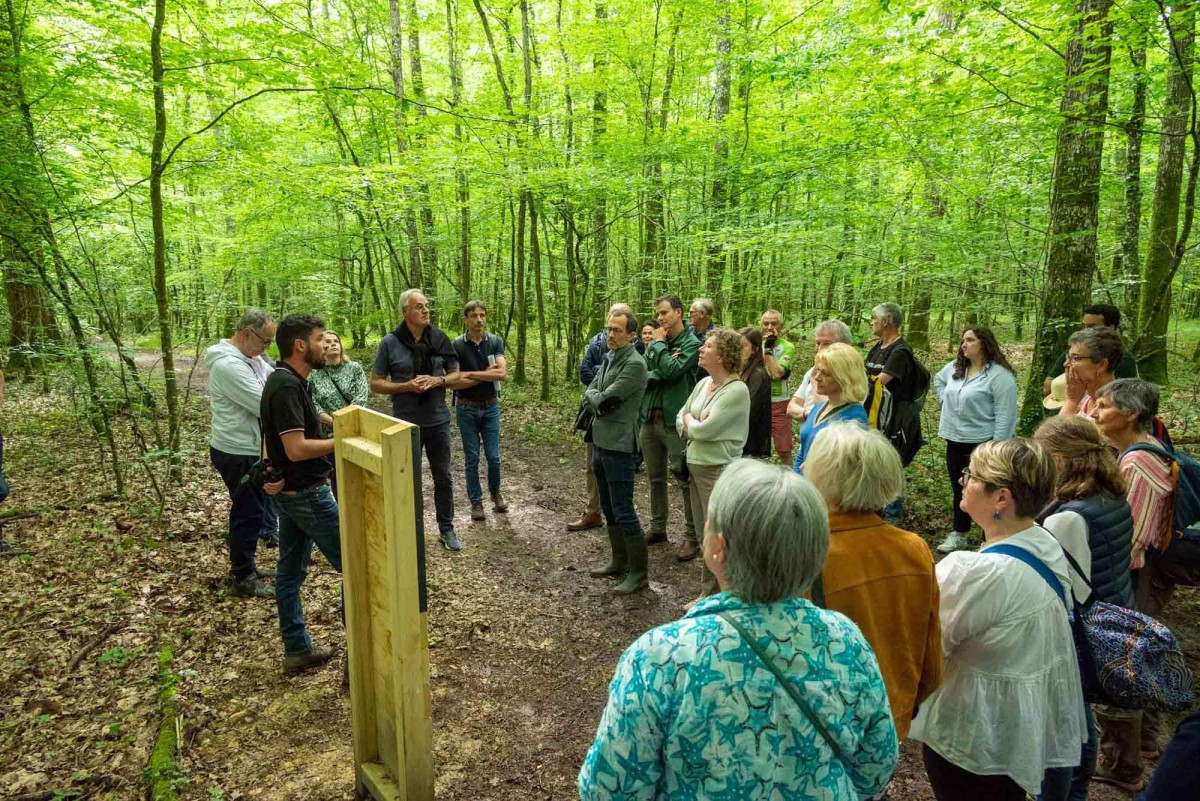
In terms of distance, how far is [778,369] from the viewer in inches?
252

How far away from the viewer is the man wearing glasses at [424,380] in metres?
5.36

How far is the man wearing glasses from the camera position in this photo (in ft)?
17.6

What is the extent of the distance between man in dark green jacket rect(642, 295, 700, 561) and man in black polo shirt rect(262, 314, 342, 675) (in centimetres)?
274

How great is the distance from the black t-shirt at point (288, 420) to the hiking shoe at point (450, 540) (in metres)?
2.26

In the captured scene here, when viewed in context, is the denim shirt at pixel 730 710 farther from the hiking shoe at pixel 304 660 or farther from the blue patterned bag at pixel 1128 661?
the hiking shoe at pixel 304 660

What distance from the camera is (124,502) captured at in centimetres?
600

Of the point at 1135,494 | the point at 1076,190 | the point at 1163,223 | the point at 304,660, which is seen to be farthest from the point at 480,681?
the point at 1163,223

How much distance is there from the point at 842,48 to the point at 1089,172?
329cm

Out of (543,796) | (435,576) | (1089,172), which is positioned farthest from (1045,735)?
(1089,172)

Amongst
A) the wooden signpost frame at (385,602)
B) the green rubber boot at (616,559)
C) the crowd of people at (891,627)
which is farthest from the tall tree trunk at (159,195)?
the crowd of people at (891,627)

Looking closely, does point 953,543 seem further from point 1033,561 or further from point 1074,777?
point 1033,561

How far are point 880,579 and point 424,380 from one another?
14.3ft

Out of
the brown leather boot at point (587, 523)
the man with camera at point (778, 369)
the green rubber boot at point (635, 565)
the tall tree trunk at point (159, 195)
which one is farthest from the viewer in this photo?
the man with camera at point (778, 369)

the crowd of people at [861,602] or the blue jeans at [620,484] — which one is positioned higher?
the crowd of people at [861,602]
